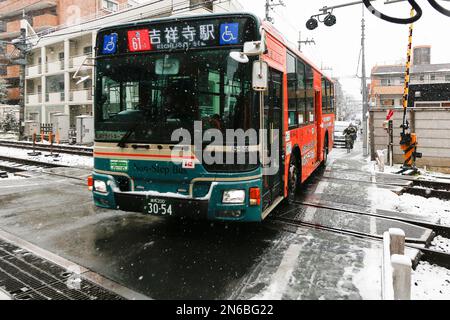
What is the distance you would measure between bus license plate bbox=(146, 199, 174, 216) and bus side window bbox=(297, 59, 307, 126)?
13.7ft

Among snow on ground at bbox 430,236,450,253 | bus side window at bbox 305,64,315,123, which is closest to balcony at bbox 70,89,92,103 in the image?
bus side window at bbox 305,64,315,123

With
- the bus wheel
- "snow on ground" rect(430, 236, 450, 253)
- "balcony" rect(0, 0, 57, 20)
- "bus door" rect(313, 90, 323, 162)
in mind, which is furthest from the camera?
"balcony" rect(0, 0, 57, 20)

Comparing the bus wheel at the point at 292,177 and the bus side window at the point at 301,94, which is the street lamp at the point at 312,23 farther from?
the bus wheel at the point at 292,177

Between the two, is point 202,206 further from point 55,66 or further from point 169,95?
point 55,66

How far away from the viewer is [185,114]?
5.12 metres

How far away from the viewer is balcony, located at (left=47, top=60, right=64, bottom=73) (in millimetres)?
36281

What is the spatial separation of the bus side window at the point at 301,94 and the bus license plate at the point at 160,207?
4.16 meters

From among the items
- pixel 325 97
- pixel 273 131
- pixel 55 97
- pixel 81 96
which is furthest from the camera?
pixel 55 97

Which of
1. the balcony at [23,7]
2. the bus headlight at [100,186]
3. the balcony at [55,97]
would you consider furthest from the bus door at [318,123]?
the balcony at [23,7]

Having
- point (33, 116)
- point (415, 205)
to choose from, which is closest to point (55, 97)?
point (33, 116)

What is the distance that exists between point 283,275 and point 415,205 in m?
5.33

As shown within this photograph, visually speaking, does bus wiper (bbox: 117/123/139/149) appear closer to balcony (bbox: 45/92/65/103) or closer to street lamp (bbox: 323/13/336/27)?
street lamp (bbox: 323/13/336/27)

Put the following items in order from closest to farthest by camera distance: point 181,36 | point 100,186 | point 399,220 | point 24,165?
1. point 181,36
2. point 100,186
3. point 399,220
4. point 24,165

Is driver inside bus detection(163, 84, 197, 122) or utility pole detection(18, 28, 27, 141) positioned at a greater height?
utility pole detection(18, 28, 27, 141)
